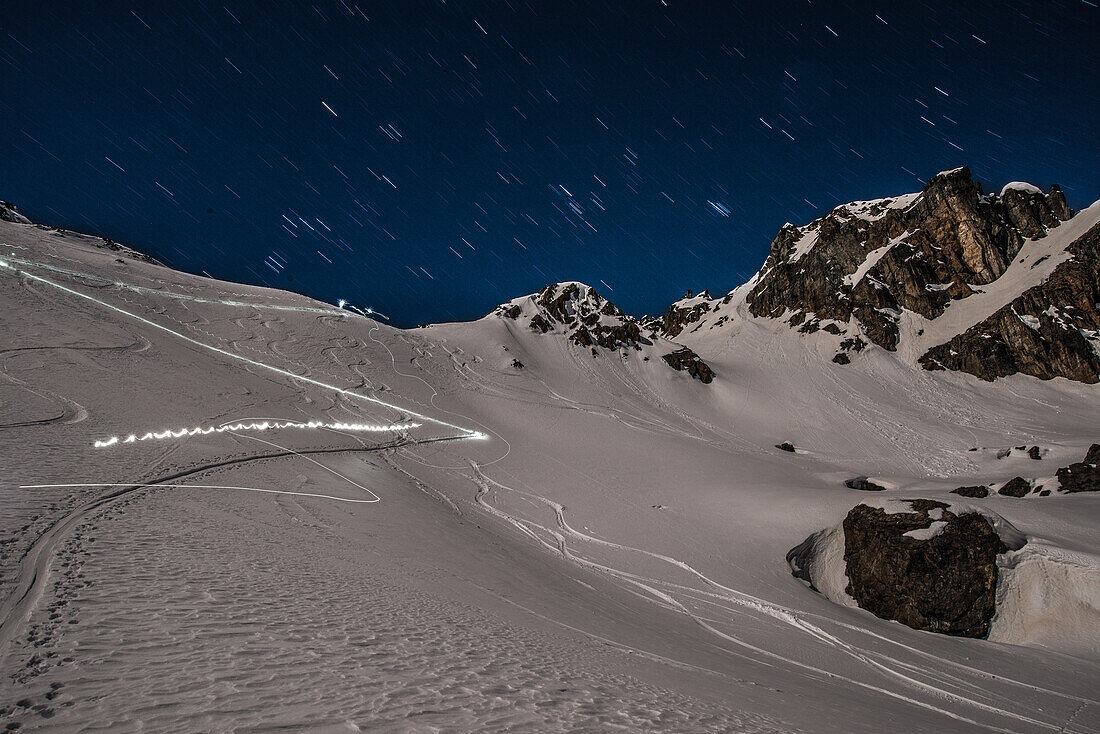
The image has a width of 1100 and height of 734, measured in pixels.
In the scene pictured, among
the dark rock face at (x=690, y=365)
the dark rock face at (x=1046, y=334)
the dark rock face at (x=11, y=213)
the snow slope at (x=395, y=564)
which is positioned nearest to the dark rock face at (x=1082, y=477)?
the snow slope at (x=395, y=564)

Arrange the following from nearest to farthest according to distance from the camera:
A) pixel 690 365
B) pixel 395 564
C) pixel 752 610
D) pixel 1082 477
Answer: pixel 395 564, pixel 752 610, pixel 1082 477, pixel 690 365

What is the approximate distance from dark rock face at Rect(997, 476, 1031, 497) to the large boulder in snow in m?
8.64

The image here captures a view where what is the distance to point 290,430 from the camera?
17.7 meters

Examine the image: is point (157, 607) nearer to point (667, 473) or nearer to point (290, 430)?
point (290, 430)

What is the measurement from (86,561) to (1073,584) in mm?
18771

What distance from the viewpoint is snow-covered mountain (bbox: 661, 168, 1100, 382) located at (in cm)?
5109

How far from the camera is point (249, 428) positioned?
16.2 meters

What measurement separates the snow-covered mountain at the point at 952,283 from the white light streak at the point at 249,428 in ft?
193

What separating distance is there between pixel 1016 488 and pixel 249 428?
3072 cm

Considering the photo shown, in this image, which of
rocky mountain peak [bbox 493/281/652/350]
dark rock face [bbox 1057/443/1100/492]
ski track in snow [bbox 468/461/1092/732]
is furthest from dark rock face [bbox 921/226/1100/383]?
ski track in snow [bbox 468/461/1092/732]

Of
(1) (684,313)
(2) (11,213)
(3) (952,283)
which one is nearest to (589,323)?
(1) (684,313)

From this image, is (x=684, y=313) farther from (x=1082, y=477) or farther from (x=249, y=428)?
(x=249, y=428)

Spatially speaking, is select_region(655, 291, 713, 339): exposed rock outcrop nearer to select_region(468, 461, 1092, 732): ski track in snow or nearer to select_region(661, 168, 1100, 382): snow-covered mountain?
select_region(661, 168, 1100, 382): snow-covered mountain

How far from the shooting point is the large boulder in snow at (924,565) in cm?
1073
